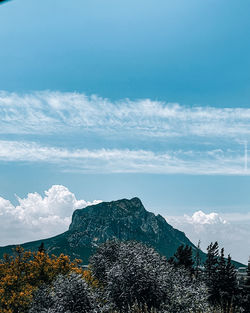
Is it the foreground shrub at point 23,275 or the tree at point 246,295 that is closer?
the foreground shrub at point 23,275

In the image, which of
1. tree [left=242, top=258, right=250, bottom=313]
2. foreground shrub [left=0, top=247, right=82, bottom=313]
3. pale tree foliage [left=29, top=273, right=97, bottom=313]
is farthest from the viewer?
tree [left=242, top=258, right=250, bottom=313]

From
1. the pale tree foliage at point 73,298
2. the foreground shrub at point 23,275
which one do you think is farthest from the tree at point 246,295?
the pale tree foliage at point 73,298

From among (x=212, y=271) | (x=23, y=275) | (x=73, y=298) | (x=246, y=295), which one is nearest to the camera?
(x=73, y=298)

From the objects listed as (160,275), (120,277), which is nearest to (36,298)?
(120,277)

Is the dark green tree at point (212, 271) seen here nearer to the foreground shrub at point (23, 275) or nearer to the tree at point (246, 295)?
the tree at point (246, 295)

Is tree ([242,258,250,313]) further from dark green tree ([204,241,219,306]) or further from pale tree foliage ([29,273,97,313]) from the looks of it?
pale tree foliage ([29,273,97,313])

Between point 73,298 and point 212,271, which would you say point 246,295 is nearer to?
point 212,271

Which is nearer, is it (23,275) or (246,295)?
(23,275)

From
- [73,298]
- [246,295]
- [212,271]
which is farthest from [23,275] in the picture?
[212,271]

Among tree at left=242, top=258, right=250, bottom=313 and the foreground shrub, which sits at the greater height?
the foreground shrub

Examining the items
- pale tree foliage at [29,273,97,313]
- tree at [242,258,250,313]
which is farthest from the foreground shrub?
tree at [242,258,250,313]

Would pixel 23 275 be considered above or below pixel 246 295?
above

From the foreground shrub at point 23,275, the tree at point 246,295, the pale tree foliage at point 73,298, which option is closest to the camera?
the pale tree foliage at point 73,298

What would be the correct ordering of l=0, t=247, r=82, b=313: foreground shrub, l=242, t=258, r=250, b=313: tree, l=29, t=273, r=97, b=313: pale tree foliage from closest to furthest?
1. l=29, t=273, r=97, b=313: pale tree foliage
2. l=0, t=247, r=82, b=313: foreground shrub
3. l=242, t=258, r=250, b=313: tree
